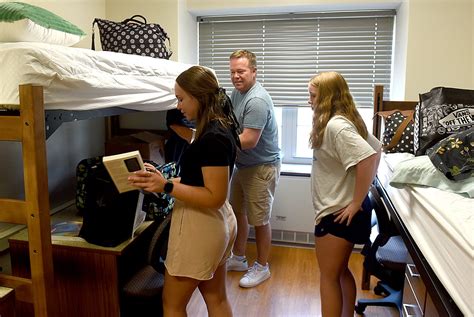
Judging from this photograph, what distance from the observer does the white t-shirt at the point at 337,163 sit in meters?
1.57

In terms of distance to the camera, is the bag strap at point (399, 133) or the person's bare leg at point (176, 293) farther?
the bag strap at point (399, 133)

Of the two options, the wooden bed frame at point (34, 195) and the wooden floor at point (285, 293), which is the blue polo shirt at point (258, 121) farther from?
the wooden bed frame at point (34, 195)

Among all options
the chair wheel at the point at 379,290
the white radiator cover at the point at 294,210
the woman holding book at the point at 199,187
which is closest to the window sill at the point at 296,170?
the white radiator cover at the point at 294,210

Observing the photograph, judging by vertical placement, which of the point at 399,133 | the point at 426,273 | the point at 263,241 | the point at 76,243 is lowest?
the point at 263,241

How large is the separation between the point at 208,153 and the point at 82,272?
883mm

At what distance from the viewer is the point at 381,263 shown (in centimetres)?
197

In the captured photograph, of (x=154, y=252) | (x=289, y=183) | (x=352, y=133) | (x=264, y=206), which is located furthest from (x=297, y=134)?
(x=154, y=252)

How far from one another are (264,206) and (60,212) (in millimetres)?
1213

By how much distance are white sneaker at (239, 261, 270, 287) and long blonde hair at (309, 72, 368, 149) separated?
1.22m

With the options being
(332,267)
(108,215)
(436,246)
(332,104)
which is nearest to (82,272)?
(108,215)

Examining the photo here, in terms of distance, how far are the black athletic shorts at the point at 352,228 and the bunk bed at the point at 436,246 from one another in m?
0.14

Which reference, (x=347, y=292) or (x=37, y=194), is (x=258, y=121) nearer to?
(x=347, y=292)

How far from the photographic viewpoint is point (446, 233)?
1.12 metres

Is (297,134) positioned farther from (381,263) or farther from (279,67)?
(381,263)
